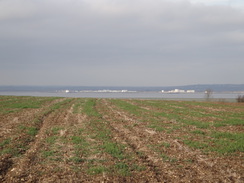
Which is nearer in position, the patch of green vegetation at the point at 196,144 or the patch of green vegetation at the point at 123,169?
the patch of green vegetation at the point at 123,169

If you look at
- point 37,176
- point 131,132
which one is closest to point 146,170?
point 37,176

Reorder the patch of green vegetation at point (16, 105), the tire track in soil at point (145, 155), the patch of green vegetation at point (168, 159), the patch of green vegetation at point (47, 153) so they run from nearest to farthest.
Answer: the tire track in soil at point (145, 155) < the patch of green vegetation at point (168, 159) < the patch of green vegetation at point (47, 153) < the patch of green vegetation at point (16, 105)

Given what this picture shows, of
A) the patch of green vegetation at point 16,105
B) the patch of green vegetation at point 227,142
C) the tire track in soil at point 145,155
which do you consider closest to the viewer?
the tire track in soil at point 145,155

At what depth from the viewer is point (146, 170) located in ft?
29.1

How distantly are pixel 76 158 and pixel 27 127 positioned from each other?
7811 millimetres

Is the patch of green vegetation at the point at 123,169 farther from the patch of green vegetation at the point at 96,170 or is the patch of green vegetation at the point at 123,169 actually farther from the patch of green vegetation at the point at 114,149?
the patch of green vegetation at the point at 114,149

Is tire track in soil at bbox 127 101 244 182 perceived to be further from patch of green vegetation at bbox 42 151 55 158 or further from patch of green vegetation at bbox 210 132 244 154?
patch of green vegetation at bbox 42 151 55 158

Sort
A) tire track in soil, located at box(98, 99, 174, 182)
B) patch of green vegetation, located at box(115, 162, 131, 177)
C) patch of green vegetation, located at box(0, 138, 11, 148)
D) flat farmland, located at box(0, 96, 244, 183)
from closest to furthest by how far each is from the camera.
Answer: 1. tire track in soil, located at box(98, 99, 174, 182)
2. flat farmland, located at box(0, 96, 244, 183)
3. patch of green vegetation, located at box(115, 162, 131, 177)
4. patch of green vegetation, located at box(0, 138, 11, 148)

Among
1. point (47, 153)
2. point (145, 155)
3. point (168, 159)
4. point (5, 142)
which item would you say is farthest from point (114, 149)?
point (5, 142)

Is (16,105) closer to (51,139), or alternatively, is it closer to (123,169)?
(51,139)

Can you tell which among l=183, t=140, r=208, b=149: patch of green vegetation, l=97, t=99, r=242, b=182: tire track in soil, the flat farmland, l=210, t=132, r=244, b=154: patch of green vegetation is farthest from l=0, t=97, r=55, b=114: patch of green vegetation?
l=210, t=132, r=244, b=154: patch of green vegetation

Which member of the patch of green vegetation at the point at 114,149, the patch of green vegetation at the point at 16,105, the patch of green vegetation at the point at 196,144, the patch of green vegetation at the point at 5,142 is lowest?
the patch of green vegetation at the point at 196,144

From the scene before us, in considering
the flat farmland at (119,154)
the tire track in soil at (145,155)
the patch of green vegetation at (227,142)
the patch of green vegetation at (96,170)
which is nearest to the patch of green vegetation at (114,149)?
the flat farmland at (119,154)

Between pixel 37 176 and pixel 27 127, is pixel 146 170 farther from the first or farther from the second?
pixel 27 127
